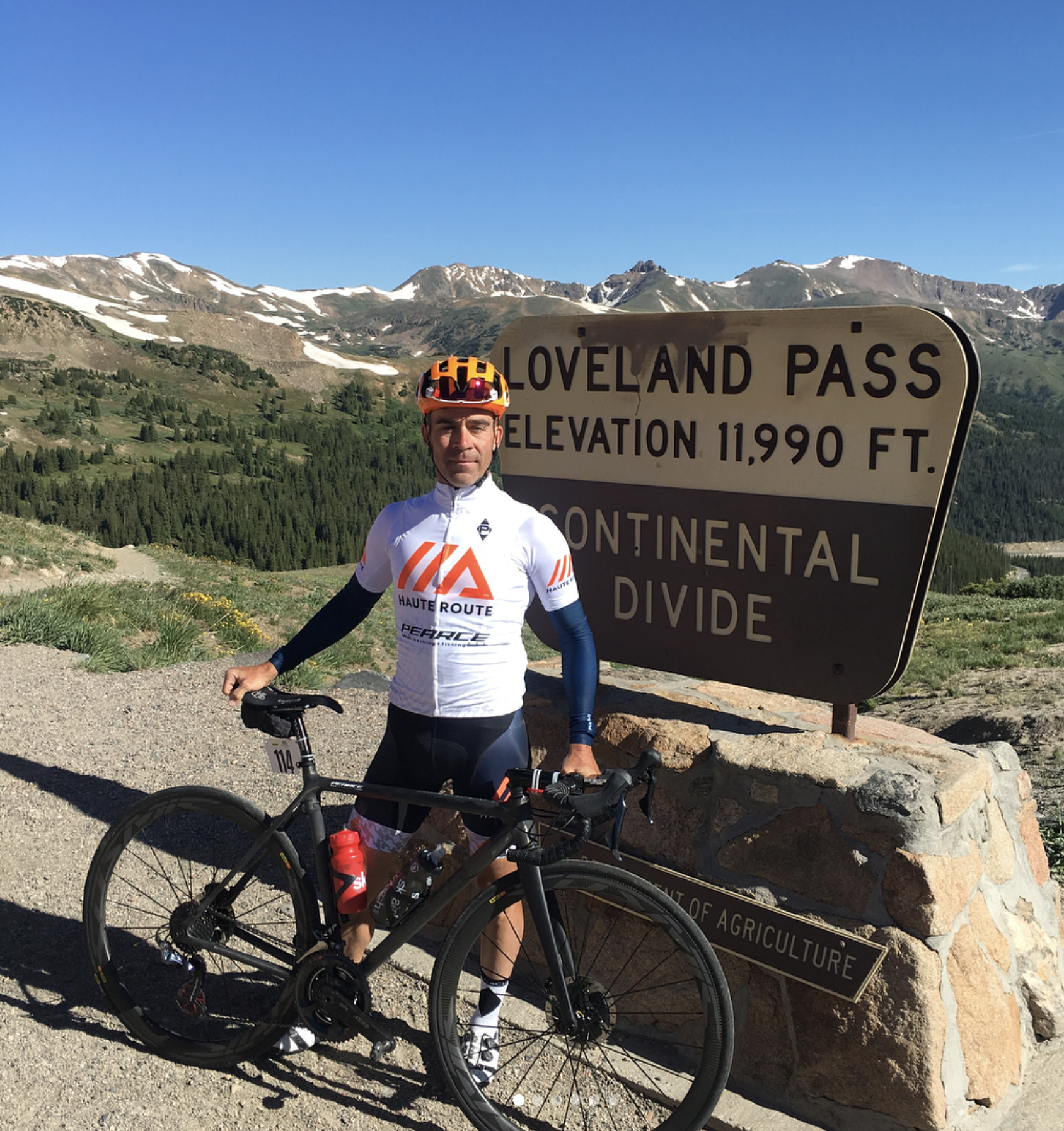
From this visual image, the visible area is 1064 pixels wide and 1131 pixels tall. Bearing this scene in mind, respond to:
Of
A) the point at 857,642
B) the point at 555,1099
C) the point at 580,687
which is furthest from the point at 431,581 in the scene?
the point at 555,1099

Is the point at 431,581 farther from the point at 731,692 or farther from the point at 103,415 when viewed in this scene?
the point at 103,415

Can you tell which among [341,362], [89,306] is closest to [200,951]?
[341,362]

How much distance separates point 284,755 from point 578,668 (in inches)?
36.3

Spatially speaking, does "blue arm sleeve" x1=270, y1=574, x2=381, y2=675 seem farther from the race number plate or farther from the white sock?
the white sock

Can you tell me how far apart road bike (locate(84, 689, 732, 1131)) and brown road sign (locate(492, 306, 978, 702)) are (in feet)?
2.72

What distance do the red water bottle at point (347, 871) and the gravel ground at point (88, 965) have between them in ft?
1.66

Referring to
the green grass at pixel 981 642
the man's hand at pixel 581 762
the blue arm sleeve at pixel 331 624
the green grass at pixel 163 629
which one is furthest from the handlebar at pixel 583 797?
the green grass at pixel 981 642

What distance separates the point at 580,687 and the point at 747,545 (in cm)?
87

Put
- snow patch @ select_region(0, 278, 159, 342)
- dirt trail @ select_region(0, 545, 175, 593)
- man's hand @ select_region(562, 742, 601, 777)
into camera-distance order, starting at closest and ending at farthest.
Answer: man's hand @ select_region(562, 742, 601, 777)
dirt trail @ select_region(0, 545, 175, 593)
snow patch @ select_region(0, 278, 159, 342)

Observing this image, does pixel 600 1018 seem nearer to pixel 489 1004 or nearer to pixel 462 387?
pixel 489 1004

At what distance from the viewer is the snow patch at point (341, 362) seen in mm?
171875

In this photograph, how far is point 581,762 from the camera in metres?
2.47

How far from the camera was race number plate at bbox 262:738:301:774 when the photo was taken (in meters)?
2.72

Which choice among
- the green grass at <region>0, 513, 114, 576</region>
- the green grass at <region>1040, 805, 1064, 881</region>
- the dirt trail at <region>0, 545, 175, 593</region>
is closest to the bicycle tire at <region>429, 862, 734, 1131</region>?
the green grass at <region>1040, 805, 1064, 881</region>
